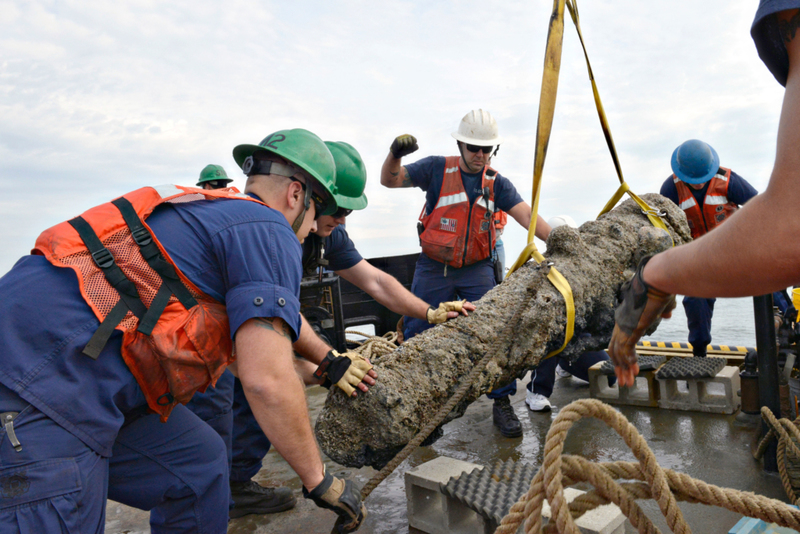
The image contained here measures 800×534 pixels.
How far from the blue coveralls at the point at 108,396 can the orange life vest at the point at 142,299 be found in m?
0.04

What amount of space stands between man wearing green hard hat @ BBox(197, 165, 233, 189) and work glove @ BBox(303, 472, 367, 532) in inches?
210

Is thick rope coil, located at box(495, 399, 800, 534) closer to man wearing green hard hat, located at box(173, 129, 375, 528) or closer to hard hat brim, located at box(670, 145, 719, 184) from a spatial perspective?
man wearing green hard hat, located at box(173, 129, 375, 528)

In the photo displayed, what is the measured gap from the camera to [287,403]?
56.8 inches

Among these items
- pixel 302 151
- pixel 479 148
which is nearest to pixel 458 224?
pixel 479 148

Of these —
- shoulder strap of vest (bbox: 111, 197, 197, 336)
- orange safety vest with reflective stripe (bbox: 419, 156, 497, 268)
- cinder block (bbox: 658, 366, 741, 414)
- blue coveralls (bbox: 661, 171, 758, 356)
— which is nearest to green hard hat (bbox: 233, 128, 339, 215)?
shoulder strap of vest (bbox: 111, 197, 197, 336)

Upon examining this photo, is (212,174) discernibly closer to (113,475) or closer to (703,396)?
(113,475)

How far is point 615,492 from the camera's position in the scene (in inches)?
43.9

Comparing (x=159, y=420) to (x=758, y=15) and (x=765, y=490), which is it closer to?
(x=758, y=15)

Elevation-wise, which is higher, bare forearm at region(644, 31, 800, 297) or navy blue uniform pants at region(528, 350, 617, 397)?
bare forearm at region(644, 31, 800, 297)

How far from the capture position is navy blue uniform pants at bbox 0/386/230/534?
1.21 m

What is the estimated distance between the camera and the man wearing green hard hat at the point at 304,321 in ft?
8.03

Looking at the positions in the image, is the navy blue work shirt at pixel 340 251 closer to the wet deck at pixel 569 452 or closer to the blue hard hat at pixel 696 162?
the wet deck at pixel 569 452

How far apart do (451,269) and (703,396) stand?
2.11 meters

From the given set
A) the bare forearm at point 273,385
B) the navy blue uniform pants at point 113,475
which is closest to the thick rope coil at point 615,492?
the bare forearm at point 273,385
